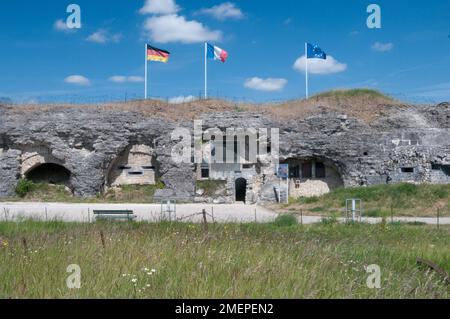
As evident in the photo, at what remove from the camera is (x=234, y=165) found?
120 ft

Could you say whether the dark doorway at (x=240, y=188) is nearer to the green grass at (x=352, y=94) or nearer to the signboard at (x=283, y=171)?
the signboard at (x=283, y=171)

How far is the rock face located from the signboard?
2.12 ft

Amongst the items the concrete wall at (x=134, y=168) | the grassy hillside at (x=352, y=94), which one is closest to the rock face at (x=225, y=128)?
the concrete wall at (x=134, y=168)

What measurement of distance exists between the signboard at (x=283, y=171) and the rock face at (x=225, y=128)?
0.65 meters

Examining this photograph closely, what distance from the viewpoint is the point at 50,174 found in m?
39.9

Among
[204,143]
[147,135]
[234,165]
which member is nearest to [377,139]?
[234,165]

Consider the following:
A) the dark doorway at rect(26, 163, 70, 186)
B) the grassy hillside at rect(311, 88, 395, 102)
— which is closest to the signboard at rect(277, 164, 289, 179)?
the grassy hillside at rect(311, 88, 395, 102)

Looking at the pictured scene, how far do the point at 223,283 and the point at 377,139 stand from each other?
1278 inches

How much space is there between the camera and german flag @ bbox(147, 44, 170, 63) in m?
38.9

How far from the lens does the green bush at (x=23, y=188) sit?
36438 millimetres

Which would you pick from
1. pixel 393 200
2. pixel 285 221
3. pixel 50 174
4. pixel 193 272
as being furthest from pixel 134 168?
pixel 193 272

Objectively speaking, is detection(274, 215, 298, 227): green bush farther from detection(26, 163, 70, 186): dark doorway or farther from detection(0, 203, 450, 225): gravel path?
detection(26, 163, 70, 186): dark doorway

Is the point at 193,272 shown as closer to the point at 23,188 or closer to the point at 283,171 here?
the point at 283,171

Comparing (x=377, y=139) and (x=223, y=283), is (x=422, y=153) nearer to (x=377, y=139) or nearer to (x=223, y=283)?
(x=377, y=139)
